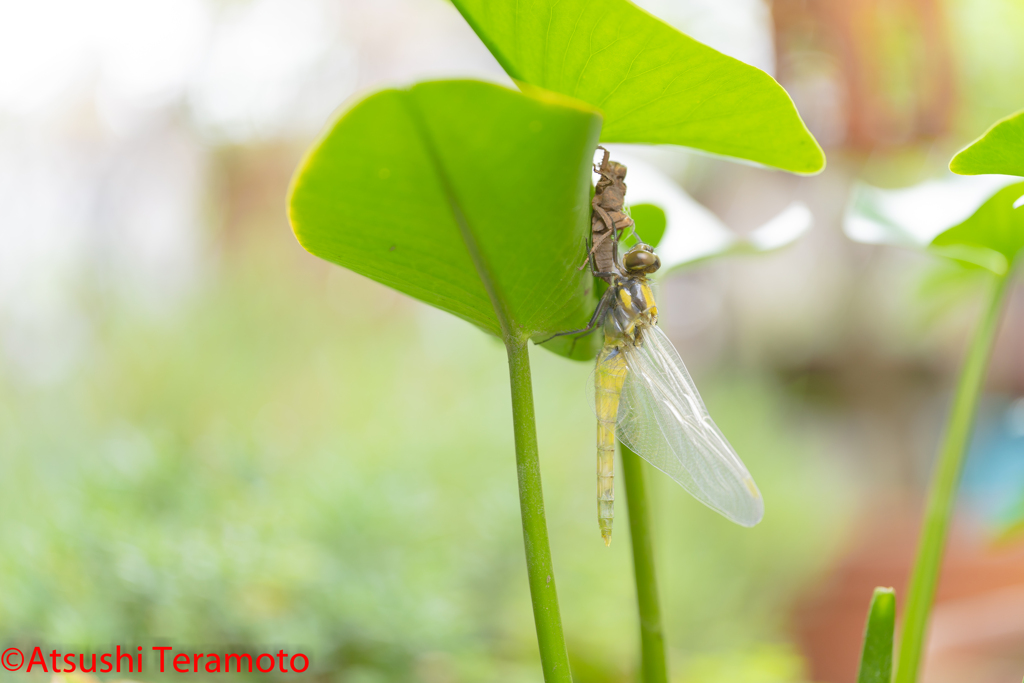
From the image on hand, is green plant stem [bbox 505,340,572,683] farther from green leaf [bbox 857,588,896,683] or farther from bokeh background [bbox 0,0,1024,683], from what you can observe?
bokeh background [bbox 0,0,1024,683]

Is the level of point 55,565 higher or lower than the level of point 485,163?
lower

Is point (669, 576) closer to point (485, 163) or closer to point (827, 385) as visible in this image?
point (485, 163)

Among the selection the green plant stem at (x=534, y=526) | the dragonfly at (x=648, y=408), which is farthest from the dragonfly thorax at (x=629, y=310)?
A: the green plant stem at (x=534, y=526)

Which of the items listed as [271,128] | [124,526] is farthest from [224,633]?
[271,128]

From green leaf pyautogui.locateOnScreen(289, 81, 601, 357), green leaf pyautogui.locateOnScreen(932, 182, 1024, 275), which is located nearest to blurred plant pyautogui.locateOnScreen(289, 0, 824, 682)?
green leaf pyautogui.locateOnScreen(289, 81, 601, 357)

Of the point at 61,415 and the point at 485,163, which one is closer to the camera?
the point at 485,163

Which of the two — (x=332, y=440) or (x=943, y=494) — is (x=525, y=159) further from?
(x=332, y=440)
